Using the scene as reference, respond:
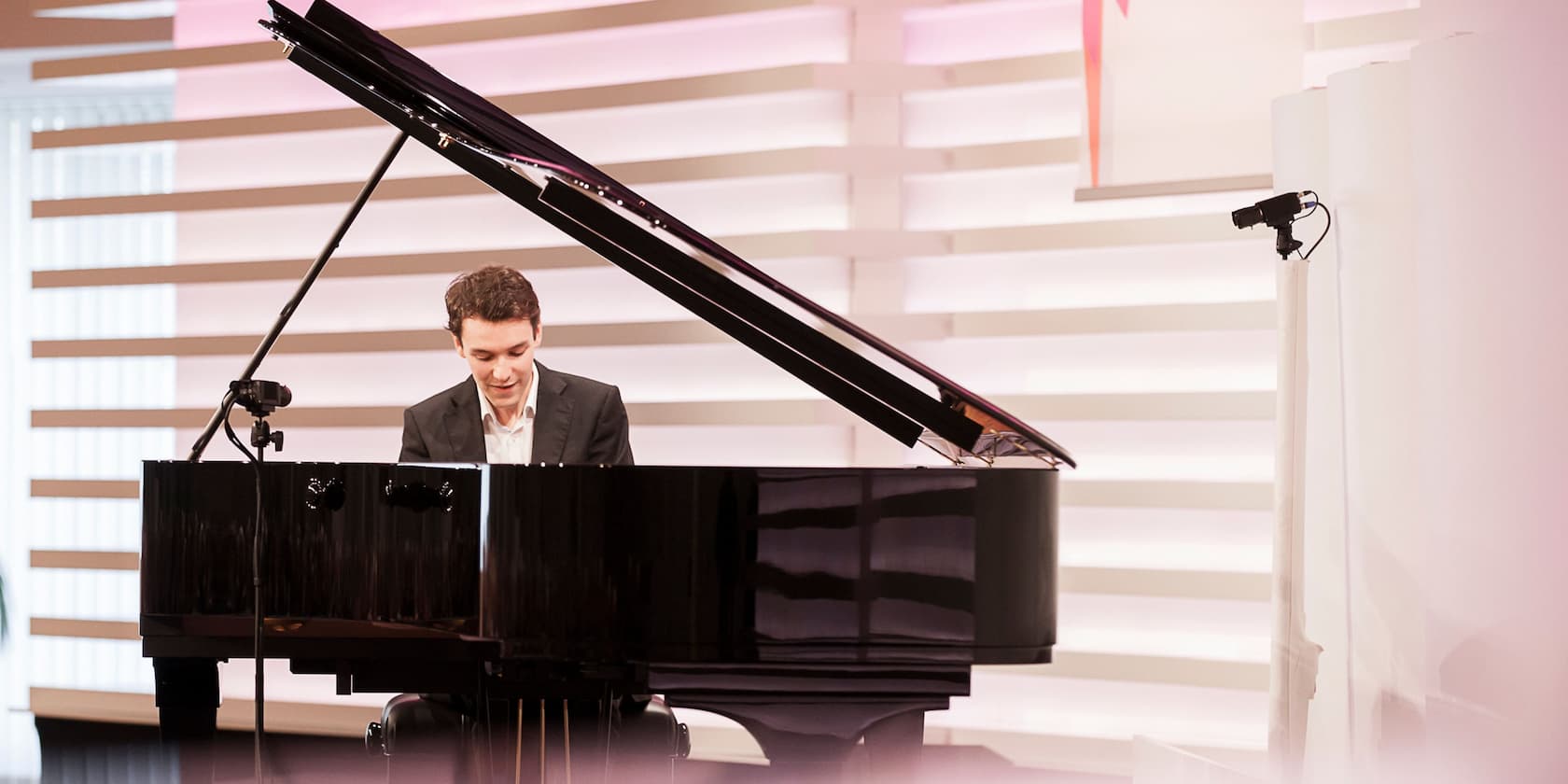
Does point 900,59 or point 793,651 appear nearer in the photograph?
point 793,651

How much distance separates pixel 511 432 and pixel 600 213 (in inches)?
30.7

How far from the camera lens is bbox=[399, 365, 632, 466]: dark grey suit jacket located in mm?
3012

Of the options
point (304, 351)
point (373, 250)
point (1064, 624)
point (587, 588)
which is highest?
point (373, 250)

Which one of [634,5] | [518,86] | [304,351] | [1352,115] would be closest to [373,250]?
[304,351]

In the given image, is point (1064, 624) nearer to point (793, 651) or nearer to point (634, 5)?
point (793, 651)

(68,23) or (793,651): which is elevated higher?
(68,23)

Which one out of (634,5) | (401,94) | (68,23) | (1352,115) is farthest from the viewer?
(68,23)

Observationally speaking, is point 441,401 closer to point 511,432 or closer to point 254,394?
point 511,432

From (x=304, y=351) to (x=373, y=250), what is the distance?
1.23ft

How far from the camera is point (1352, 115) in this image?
268 cm

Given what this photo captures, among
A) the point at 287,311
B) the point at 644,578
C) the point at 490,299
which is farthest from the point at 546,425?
the point at 644,578

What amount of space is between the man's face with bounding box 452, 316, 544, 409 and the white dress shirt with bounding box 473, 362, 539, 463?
0.07 m

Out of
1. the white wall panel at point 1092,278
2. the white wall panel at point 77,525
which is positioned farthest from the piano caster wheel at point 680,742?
the white wall panel at point 77,525

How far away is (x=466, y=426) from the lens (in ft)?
9.90
